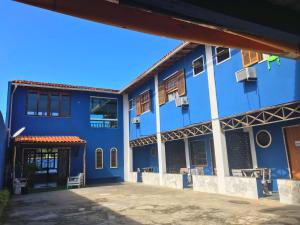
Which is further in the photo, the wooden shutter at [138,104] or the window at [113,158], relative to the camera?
the window at [113,158]

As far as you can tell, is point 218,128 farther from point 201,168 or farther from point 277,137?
point 201,168

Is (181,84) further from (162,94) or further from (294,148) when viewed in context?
(294,148)

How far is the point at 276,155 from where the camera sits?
10234 millimetres

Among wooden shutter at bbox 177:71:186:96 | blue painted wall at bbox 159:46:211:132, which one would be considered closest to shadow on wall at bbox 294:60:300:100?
blue painted wall at bbox 159:46:211:132

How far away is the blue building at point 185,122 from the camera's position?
9453 mm

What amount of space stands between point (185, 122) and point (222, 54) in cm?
380

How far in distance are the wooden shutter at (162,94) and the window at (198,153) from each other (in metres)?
2.82

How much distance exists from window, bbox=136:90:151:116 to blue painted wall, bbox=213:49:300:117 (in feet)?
21.7

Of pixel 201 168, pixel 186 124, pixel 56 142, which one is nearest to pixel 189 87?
pixel 186 124

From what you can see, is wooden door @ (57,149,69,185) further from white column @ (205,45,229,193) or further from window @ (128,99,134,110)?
white column @ (205,45,229,193)

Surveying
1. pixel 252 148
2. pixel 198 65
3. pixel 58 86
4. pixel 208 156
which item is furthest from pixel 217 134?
pixel 58 86

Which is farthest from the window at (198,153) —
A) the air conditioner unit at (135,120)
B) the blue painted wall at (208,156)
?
the air conditioner unit at (135,120)

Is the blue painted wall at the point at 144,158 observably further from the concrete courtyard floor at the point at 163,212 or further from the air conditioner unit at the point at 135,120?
the concrete courtyard floor at the point at 163,212

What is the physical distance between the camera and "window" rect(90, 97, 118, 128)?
19859mm
